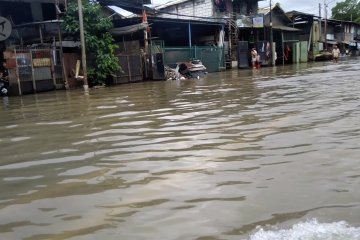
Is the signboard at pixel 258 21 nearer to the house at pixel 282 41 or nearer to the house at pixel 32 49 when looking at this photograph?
the house at pixel 282 41

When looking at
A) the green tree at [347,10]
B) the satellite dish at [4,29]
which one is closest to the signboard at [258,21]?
the satellite dish at [4,29]

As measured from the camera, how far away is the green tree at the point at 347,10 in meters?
76.0

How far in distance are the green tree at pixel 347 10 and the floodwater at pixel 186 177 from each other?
75173mm

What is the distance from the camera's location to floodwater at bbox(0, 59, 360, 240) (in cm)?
307

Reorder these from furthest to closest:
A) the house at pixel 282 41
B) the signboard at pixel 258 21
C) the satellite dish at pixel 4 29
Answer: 1. the house at pixel 282 41
2. the signboard at pixel 258 21
3. the satellite dish at pixel 4 29

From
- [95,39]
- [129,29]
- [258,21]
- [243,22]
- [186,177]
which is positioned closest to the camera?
[186,177]

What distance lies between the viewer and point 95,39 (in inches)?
734

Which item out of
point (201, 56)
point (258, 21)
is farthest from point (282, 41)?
point (201, 56)

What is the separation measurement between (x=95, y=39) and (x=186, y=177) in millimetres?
15392

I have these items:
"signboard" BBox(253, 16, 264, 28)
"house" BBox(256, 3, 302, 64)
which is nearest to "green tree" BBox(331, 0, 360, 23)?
"house" BBox(256, 3, 302, 64)

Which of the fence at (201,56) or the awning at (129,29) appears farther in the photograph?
the fence at (201,56)

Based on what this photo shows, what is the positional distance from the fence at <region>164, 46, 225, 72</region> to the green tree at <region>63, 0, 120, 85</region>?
5.34m

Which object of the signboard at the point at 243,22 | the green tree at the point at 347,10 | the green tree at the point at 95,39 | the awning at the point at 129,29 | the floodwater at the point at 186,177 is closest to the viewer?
the floodwater at the point at 186,177

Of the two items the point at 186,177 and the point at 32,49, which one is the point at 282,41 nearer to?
the point at 32,49
